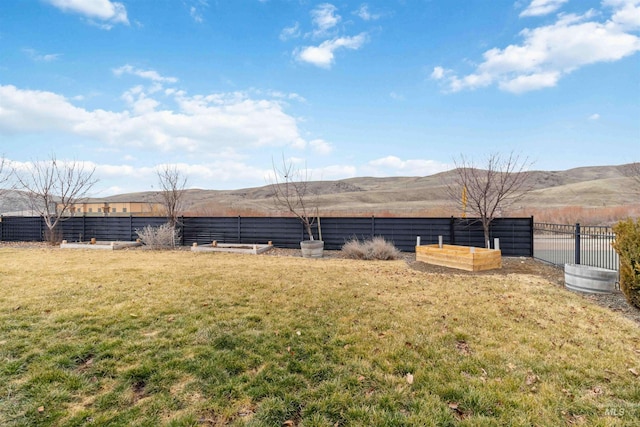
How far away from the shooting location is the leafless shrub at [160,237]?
10992mm

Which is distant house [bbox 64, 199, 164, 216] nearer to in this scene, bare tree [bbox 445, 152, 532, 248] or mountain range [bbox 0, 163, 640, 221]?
mountain range [bbox 0, 163, 640, 221]

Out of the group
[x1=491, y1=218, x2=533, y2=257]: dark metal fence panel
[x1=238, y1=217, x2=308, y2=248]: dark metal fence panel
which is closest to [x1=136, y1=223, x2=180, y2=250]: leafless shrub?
[x1=238, y1=217, x2=308, y2=248]: dark metal fence panel

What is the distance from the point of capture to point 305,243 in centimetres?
942

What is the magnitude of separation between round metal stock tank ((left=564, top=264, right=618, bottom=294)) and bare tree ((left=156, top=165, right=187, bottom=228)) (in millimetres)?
12453

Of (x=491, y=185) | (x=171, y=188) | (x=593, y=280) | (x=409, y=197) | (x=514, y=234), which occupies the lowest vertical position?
(x=593, y=280)

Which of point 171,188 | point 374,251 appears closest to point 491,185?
point 374,251

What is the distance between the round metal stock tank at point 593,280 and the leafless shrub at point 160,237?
11.9 metres

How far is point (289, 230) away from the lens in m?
11.3

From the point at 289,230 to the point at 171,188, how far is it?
578 centimetres

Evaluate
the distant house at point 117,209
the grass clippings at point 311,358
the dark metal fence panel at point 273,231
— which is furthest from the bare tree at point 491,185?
the distant house at point 117,209

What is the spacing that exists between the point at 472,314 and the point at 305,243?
615 cm

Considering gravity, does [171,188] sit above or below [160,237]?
above

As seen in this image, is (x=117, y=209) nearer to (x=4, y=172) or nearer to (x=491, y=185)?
(x=4, y=172)

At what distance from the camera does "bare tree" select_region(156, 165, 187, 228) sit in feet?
39.5
